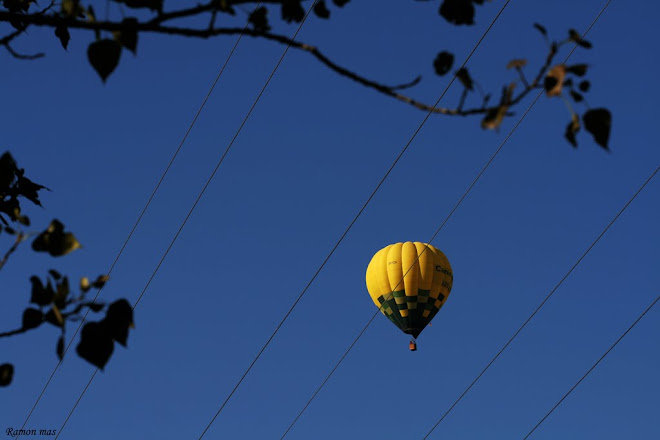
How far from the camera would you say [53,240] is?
3.74 meters

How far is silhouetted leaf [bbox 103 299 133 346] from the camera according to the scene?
349cm

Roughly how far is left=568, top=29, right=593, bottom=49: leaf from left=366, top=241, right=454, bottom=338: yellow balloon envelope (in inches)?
1404

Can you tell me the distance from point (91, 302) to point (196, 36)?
0.95 meters

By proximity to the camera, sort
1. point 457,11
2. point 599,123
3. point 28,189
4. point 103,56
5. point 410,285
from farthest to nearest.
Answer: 1. point 410,285
2. point 28,189
3. point 457,11
4. point 103,56
5. point 599,123

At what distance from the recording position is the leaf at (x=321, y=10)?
12.7ft

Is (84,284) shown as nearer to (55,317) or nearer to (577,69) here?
(55,317)

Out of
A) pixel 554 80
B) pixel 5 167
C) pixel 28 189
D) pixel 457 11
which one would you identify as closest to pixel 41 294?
pixel 5 167

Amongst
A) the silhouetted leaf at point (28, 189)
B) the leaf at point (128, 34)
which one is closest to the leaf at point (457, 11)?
the leaf at point (128, 34)

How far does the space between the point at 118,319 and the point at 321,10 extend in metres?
1.31

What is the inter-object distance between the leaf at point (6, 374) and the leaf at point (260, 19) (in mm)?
1507

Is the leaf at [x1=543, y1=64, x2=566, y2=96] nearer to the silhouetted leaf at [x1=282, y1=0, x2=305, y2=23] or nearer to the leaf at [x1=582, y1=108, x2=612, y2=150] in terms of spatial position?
the leaf at [x1=582, y1=108, x2=612, y2=150]

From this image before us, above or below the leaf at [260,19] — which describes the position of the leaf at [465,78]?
above

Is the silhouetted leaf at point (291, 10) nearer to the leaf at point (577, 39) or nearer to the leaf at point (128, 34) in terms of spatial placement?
the leaf at point (128, 34)

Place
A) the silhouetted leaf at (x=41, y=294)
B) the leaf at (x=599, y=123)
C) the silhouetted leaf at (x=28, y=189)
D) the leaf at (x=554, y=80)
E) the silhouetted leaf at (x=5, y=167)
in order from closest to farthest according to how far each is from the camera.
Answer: the leaf at (x=599, y=123)
the leaf at (x=554, y=80)
the silhouetted leaf at (x=41, y=294)
the silhouetted leaf at (x=5, y=167)
the silhouetted leaf at (x=28, y=189)
